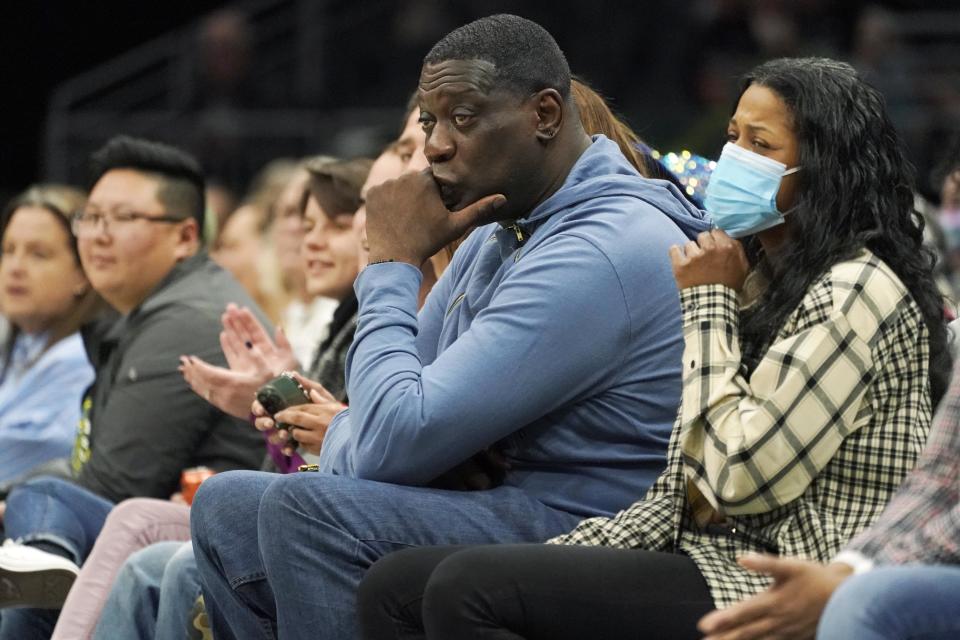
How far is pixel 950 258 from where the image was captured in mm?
5863

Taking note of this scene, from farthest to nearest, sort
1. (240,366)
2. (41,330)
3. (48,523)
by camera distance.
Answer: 1. (41,330)
2. (48,523)
3. (240,366)

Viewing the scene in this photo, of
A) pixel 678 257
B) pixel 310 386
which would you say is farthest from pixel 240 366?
pixel 678 257

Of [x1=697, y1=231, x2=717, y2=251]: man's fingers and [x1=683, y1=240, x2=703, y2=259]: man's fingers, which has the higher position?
[x1=697, y1=231, x2=717, y2=251]: man's fingers

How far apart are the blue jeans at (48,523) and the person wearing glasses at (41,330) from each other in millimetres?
900

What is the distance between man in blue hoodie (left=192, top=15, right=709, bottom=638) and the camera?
9.07ft

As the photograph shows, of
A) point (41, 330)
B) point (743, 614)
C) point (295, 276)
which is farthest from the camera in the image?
point (295, 276)

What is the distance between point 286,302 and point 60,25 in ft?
20.1

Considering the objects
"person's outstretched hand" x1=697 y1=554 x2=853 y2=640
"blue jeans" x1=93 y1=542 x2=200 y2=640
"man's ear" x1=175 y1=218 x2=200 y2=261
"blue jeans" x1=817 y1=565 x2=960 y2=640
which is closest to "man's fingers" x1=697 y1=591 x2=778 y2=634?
"person's outstretched hand" x1=697 y1=554 x2=853 y2=640

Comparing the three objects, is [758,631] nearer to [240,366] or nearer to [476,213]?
[476,213]

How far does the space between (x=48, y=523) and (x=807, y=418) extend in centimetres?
236

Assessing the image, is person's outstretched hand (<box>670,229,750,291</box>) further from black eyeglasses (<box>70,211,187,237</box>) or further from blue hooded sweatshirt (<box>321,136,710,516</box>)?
black eyeglasses (<box>70,211,187,237</box>)

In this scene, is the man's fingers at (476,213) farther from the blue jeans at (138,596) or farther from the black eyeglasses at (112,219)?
the black eyeglasses at (112,219)

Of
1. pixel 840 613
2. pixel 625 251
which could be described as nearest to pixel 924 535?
pixel 840 613

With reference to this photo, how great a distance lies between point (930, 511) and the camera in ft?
7.52
